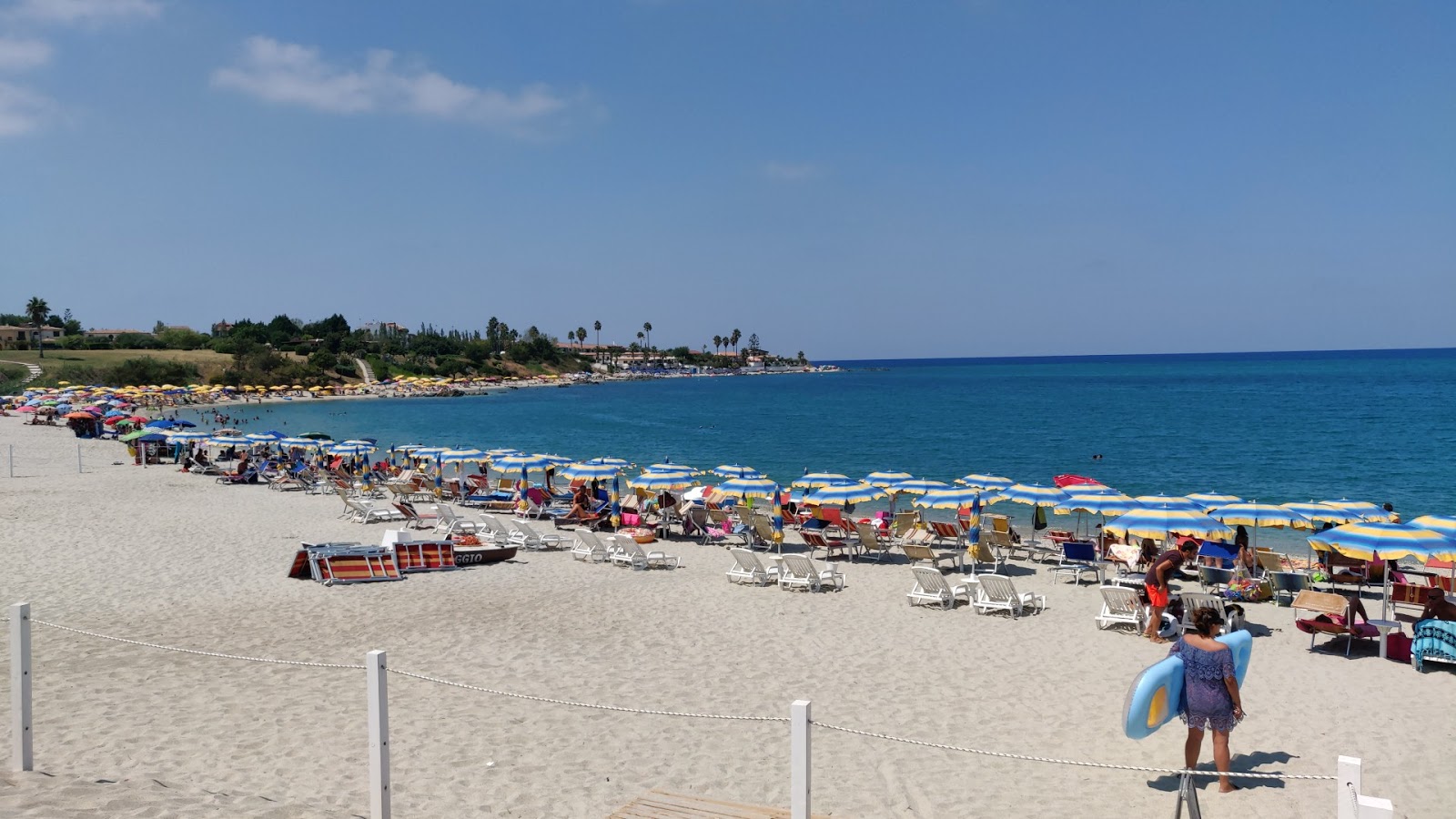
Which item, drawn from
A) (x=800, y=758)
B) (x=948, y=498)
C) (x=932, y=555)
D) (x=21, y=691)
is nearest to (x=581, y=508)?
(x=948, y=498)

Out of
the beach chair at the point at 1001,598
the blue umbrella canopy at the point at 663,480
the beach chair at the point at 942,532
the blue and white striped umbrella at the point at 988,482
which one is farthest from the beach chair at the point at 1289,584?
the blue umbrella canopy at the point at 663,480

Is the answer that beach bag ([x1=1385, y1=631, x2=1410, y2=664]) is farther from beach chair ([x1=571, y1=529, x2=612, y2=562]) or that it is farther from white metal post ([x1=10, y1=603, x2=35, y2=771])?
white metal post ([x1=10, y1=603, x2=35, y2=771])

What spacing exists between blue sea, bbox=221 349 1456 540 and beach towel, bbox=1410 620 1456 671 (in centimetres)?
1618

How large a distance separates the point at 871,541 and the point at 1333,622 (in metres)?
6.80

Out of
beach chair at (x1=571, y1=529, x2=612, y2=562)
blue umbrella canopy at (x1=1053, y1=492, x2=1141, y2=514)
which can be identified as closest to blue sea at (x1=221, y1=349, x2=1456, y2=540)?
blue umbrella canopy at (x1=1053, y1=492, x2=1141, y2=514)

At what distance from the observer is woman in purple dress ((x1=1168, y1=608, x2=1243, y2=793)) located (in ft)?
19.5

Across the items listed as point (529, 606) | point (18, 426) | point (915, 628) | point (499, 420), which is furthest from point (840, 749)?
point (499, 420)

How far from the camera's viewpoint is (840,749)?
22.9 ft

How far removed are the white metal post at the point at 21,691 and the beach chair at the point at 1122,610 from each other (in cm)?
1055

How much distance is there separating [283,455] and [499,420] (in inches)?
1512

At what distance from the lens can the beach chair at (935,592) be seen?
12.1 metres

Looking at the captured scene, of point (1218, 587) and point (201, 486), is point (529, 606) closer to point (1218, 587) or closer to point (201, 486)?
point (1218, 587)

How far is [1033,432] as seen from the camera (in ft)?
180

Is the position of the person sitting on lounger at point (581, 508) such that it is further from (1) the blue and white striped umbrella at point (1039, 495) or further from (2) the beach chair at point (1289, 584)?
(2) the beach chair at point (1289, 584)
